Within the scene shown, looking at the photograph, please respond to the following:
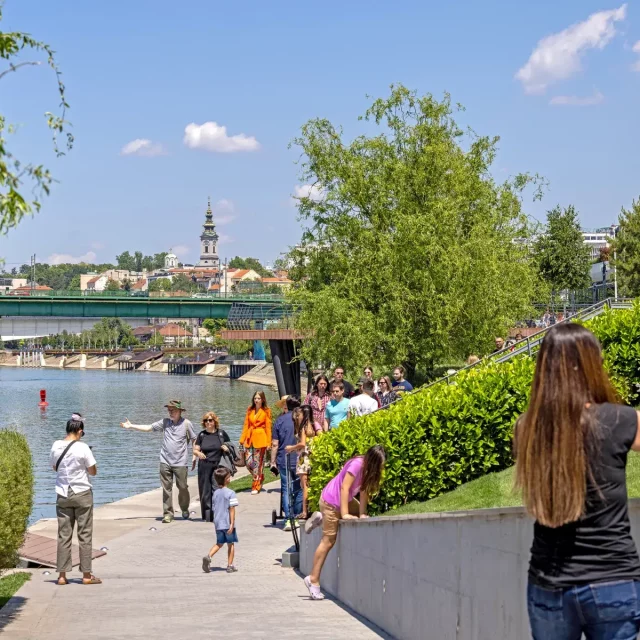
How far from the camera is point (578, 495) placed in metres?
3.48

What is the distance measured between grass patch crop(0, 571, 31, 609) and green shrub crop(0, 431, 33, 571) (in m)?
0.49

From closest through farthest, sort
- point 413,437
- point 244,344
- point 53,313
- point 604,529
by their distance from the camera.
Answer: point 604,529, point 413,437, point 53,313, point 244,344

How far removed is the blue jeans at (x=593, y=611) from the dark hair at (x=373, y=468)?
18.5 feet

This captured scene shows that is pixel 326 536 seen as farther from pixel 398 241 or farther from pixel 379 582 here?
pixel 398 241

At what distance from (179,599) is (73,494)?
181 cm

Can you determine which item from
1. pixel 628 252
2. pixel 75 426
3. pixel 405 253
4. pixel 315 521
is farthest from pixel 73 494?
pixel 628 252

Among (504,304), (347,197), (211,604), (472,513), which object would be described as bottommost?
(211,604)

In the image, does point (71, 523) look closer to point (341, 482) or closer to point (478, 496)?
point (341, 482)

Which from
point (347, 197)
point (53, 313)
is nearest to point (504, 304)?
point (347, 197)

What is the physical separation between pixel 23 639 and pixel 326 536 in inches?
110

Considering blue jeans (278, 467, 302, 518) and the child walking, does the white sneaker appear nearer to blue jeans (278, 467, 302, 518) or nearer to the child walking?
the child walking

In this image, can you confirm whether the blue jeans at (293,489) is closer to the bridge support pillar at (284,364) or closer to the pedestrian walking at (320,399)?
the pedestrian walking at (320,399)

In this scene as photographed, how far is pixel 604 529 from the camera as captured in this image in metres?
3.49

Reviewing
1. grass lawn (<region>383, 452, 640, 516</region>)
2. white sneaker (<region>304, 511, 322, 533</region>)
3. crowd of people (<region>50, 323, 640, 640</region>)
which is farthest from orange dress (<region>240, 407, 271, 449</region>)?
crowd of people (<region>50, 323, 640, 640</region>)
